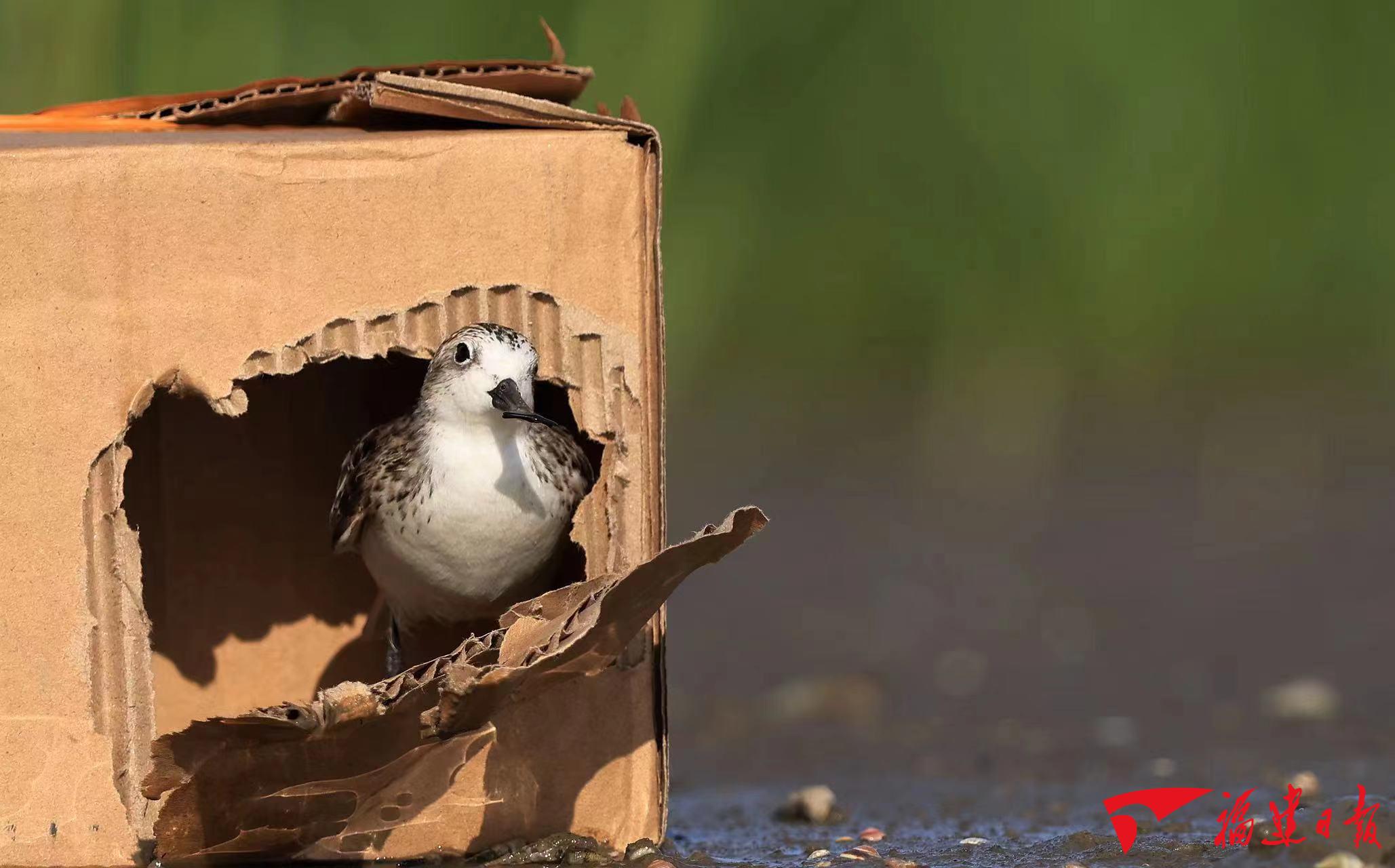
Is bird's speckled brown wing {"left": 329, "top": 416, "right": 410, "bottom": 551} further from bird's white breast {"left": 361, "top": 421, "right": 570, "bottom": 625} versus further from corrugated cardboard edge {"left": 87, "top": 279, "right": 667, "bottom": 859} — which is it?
corrugated cardboard edge {"left": 87, "top": 279, "right": 667, "bottom": 859}

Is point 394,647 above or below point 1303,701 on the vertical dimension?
above

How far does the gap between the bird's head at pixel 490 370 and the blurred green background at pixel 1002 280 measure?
347cm

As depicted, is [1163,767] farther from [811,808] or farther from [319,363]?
[319,363]

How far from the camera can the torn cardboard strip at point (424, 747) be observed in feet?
12.8

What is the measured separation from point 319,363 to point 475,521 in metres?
0.59

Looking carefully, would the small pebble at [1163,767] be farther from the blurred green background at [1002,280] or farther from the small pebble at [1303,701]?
the blurred green background at [1002,280]

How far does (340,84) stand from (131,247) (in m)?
0.63

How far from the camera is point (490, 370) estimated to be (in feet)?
14.8

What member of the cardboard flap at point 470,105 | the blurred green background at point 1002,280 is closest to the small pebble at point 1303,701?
the blurred green background at point 1002,280

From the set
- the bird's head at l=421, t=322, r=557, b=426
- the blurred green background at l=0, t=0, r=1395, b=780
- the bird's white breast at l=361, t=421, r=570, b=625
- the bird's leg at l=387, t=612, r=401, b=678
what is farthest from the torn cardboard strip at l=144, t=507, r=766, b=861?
the blurred green background at l=0, t=0, r=1395, b=780

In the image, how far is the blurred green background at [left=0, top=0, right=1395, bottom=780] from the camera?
854 centimetres

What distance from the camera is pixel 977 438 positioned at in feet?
32.1

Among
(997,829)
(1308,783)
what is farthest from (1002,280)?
(997,829)

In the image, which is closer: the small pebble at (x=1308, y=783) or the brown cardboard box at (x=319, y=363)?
the brown cardboard box at (x=319, y=363)
